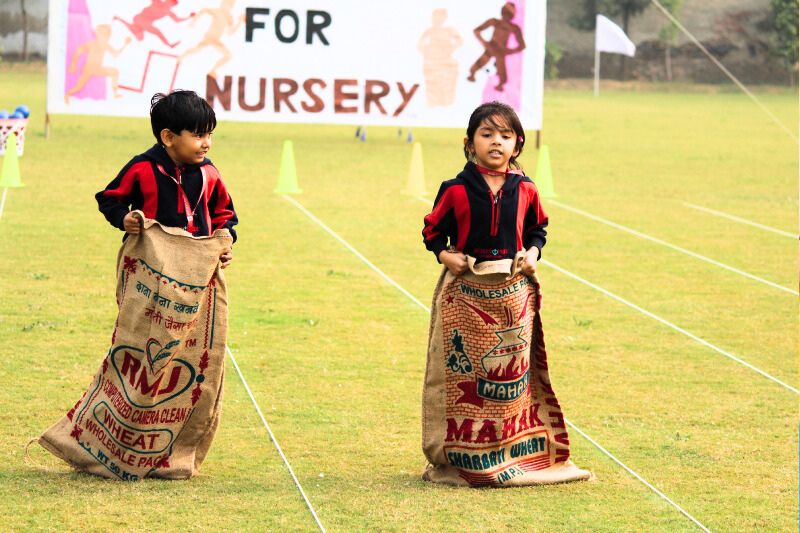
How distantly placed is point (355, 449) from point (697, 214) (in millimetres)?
11129

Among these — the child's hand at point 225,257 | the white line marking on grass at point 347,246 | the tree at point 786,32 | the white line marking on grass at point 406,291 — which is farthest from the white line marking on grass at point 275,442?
the tree at point 786,32

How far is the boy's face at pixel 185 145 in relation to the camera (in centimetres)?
565

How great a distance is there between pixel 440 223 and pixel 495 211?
24 centimetres

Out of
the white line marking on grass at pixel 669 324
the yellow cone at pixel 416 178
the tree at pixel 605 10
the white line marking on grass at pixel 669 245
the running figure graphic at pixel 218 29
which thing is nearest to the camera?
the white line marking on grass at pixel 669 324

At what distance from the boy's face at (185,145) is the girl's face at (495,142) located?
115 centimetres

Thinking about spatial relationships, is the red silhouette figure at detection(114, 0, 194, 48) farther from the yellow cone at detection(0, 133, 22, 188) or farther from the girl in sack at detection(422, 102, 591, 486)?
the girl in sack at detection(422, 102, 591, 486)

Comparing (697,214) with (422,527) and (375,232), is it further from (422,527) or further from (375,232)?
(422,527)

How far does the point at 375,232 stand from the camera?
14492mm

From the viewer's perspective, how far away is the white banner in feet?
74.7

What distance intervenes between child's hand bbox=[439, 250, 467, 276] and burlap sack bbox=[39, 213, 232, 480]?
905 mm

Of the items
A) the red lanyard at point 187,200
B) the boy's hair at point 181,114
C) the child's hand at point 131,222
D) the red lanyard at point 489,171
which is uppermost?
the boy's hair at point 181,114

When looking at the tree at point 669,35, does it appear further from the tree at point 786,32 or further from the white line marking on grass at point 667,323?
the white line marking on grass at point 667,323

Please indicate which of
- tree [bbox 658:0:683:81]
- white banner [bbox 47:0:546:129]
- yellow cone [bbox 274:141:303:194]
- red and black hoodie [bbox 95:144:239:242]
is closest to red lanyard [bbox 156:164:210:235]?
red and black hoodie [bbox 95:144:239:242]

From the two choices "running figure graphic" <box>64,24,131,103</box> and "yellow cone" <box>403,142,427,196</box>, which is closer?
"yellow cone" <box>403,142,427,196</box>
